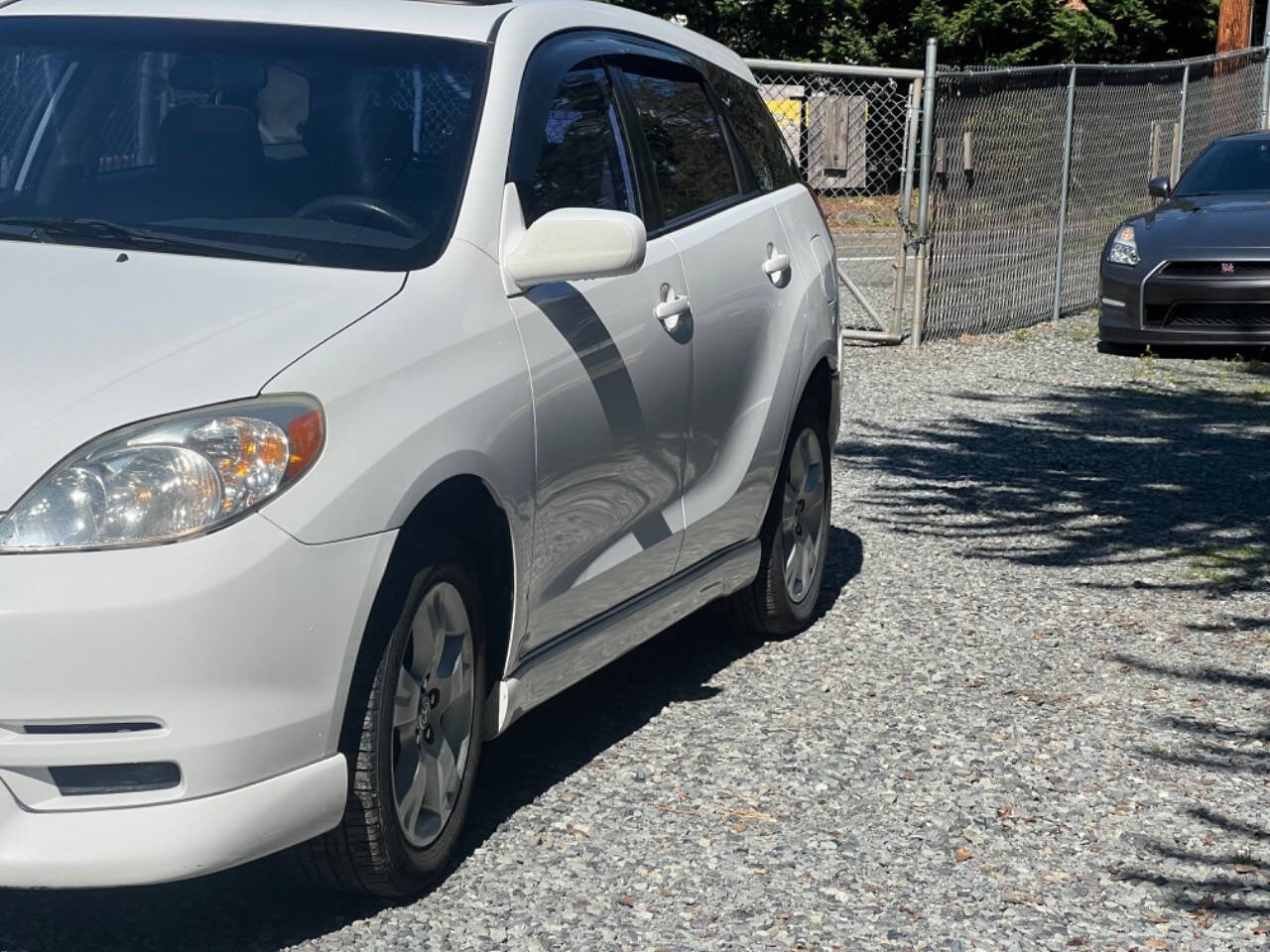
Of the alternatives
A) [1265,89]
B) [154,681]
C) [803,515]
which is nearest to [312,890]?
[154,681]

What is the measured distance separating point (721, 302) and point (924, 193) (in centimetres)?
858

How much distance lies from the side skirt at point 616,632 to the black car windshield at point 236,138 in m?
1.02

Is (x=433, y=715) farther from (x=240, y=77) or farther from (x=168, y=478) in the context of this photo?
(x=240, y=77)

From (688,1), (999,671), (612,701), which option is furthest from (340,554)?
(688,1)

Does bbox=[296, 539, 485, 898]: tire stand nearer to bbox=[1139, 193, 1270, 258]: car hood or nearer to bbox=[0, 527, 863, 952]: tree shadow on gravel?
bbox=[0, 527, 863, 952]: tree shadow on gravel

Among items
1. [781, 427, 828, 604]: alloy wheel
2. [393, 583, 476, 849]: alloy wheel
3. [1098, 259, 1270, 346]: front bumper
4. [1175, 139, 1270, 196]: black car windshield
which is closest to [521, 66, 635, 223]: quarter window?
[393, 583, 476, 849]: alloy wheel

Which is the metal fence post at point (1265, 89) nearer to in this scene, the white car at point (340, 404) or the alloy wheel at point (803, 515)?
the alloy wheel at point (803, 515)

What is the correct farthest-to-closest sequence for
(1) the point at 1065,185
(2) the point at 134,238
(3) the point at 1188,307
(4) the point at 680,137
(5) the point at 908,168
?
1. (1) the point at 1065,185
2. (3) the point at 1188,307
3. (5) the point at 908,168
4. (4) the point at 680,137
5. (2) the point at 134,238

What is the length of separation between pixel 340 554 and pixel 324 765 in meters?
0.40

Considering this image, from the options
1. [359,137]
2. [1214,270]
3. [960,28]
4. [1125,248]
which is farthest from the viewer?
[960,28]

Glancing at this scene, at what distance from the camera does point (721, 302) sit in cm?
562

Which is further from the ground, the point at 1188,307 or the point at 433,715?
the point at 433,715

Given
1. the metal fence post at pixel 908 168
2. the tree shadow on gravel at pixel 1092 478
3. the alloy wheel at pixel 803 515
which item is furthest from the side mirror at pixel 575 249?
the metal fence post at pixel 908 168

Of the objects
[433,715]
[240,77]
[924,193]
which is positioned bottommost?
[433,715]
